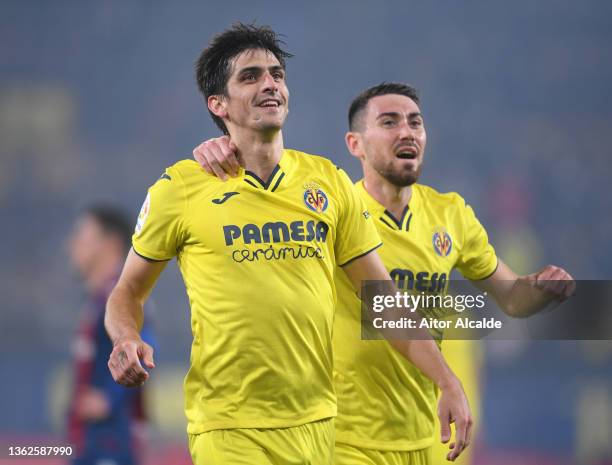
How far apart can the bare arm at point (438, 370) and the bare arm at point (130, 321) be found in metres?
0.77

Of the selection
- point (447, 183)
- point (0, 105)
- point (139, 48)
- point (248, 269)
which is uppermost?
point (139, 48)

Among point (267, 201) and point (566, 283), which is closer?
point (267, 201)

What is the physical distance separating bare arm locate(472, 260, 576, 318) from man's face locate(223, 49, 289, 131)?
145 centimetres

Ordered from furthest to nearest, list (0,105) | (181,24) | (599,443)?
(181,24), (0,105), (599,443)

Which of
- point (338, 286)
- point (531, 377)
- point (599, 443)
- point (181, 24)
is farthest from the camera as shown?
point (181, 24)

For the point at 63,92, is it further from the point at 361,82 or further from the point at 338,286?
the point at 338,286

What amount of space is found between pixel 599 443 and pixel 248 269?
26.6ft

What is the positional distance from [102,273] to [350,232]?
2678mm

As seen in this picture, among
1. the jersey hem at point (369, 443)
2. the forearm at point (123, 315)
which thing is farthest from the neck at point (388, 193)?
the forearm at point (123, 315)

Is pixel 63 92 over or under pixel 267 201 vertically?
over

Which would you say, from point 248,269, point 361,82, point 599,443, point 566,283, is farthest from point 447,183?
point 248,269

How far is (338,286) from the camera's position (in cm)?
413

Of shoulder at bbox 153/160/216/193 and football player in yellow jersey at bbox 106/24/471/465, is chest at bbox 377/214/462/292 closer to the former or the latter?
football player in yellow jersey at bbox 106/24/471/465

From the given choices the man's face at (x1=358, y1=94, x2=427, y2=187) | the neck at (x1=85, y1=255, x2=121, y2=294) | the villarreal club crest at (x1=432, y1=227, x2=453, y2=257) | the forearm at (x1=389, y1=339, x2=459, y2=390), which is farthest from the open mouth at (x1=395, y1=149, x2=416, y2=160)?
the neck at (x1=85, y1=255, x2=121, y2=294)
